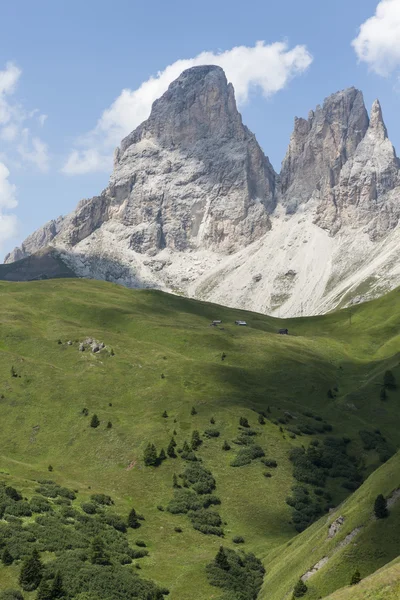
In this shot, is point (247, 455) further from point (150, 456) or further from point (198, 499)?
point (150, 456)

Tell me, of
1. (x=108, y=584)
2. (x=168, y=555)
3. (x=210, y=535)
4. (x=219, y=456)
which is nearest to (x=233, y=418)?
(x=219, y=456)

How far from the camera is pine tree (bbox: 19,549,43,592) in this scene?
57375mm

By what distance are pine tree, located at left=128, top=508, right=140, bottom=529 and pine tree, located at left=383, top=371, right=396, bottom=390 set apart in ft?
268

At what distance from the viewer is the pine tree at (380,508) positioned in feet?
198

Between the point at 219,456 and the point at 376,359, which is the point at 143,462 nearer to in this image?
the point at 219,456

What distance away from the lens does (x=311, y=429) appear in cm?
12469

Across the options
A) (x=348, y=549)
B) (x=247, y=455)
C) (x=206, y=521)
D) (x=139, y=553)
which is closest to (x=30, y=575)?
(x=139, y=553)

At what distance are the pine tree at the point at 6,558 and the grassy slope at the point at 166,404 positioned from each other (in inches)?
39.2

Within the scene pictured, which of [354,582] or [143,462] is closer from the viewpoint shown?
[354,582]

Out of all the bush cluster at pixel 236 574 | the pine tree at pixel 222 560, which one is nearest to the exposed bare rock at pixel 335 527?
the bush cluster at pixel 236 574

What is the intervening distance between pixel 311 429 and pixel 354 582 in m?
76.2

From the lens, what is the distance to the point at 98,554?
67.2 m

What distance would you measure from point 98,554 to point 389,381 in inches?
3884

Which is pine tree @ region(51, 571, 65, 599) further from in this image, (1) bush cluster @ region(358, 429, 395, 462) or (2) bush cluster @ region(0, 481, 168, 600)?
(1) bush cluster @ region(358, 429, 395, 462)
